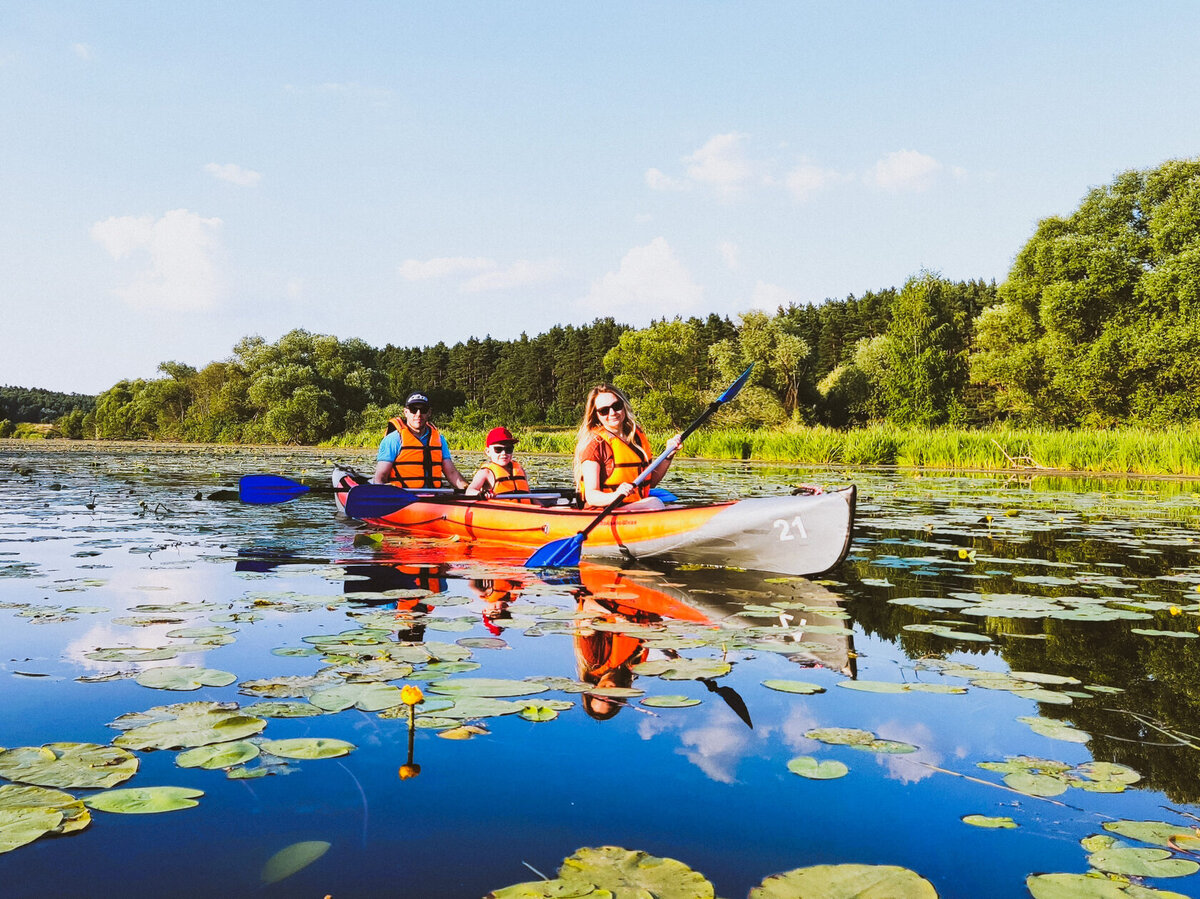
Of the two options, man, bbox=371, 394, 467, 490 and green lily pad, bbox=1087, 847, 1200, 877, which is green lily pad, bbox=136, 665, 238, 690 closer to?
green lily pad, bbox=1087, 847, 1200, 877

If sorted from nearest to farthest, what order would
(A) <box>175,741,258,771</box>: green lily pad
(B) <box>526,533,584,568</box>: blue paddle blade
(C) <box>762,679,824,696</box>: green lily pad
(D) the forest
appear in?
(A) <box>175,741,258,771</box>: green lily pad → (C) <box>762,679,824,696</box>: green lily pad → (B) <box>526,533,584,568</box>: blue paddle blade → (D) the forest

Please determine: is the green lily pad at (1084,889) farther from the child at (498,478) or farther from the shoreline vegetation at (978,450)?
the shoreline vegetation at (978,450)

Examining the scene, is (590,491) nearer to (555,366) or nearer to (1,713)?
(1,713)

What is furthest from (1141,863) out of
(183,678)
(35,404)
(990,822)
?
(35,404)

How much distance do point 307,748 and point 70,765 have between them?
58cm

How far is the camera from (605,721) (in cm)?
278

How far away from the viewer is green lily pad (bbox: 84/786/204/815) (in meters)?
1.96

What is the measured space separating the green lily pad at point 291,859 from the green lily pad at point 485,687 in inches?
39.9

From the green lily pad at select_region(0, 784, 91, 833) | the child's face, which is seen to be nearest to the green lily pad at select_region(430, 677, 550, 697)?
the green lily pad at select_region(0, 784, 91, 833)

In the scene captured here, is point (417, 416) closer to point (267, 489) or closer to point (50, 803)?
point (267, 489)

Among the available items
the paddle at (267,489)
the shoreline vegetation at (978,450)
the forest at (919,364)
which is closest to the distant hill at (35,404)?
the forest at (919,364)

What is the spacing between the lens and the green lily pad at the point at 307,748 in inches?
91.4

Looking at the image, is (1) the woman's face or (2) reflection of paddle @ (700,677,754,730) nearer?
(2) reflection of paddle @ (700,677,754,730)

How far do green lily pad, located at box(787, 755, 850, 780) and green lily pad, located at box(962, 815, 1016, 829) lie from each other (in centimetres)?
35
